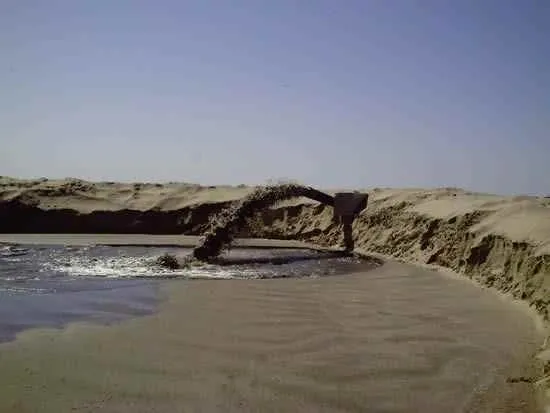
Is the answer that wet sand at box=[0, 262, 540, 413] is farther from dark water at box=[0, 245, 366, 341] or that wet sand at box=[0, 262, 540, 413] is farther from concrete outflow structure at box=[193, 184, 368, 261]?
concrete outflow structure at box=[193, 184, 368, 261]

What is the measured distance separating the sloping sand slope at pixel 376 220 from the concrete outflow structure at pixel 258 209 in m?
0.59

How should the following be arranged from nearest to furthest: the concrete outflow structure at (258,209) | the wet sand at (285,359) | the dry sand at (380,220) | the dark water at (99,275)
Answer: the wet sand at (285,359)
the dark water at (99,275)
the dry sand at (380,220)
the concrete outflow structure at (258,209)

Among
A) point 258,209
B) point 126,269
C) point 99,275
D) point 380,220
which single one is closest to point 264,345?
point 99,275

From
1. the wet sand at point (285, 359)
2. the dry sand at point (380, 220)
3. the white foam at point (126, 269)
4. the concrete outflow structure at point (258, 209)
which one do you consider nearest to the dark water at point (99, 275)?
the white foam at point (126, 269)

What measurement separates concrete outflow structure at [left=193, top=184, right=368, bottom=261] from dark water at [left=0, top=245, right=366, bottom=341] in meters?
0.48

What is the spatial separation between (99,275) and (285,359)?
5.81 metres

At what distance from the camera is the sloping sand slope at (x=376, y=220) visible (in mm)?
9078

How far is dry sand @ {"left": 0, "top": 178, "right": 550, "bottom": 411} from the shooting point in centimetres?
895

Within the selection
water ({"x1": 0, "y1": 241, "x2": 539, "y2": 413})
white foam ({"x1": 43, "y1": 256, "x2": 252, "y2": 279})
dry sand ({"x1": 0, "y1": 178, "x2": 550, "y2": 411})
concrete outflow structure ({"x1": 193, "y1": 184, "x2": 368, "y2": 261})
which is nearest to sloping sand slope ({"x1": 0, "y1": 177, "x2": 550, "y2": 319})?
dry sand ({"x1": 0, "y1": 178, "x2": 550, "y2": 411})

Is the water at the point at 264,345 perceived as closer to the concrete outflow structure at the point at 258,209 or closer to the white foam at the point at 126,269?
the white foam at the point at 126,269

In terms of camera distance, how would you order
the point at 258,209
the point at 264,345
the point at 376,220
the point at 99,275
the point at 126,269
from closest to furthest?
the point at 264,345, the point at 99,275, the point at 126,269, the point at 258,209, the point at 376,220

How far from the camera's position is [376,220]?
51.0ft

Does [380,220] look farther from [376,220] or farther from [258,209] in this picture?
[258,209]

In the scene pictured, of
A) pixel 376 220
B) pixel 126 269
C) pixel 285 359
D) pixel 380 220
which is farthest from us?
pixel 376 220
